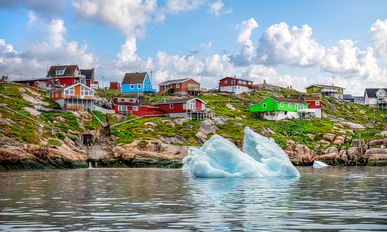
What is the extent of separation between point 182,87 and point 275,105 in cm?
3529

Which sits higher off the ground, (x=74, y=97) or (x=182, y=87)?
(x=182, y=87)

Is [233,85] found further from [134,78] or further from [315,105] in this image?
[134,78]

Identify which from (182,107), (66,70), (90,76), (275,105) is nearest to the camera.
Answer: (182,107)

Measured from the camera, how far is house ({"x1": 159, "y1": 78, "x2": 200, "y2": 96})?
15800 centimetres

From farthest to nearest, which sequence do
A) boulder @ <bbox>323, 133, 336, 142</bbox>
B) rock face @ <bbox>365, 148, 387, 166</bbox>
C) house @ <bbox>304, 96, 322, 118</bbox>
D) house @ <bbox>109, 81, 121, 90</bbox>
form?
house @ <bbox>109, 81, 121, 90</bbox> < house @ <bbox>304, 96, 322, 118</bbox> < boulder @ <bbox>323, 133, 336, 142</bbox> < rock face @ <bbox>365, 148, 387, 166</bbox>

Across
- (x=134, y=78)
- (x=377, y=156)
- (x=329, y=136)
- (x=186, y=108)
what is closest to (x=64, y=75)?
(x=134, y=78)

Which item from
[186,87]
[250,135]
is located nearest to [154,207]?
[250,135]

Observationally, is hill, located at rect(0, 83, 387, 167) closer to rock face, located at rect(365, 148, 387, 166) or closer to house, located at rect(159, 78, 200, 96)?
rock face, located at rect(365, 148, 387, 166)

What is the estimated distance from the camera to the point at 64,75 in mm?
147375

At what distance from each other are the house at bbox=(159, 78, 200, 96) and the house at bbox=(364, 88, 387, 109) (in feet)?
251

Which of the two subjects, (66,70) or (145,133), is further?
(66,70)

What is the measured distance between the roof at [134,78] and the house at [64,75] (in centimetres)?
1555

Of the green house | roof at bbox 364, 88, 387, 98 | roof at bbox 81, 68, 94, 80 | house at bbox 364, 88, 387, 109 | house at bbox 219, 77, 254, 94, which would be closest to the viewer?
the green house

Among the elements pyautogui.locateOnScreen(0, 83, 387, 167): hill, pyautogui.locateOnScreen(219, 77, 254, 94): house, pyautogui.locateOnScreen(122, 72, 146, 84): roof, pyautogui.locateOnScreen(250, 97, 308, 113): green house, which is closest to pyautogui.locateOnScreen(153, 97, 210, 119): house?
pyautogui.locateOnScreen(0, 83, 387, 167): hill
